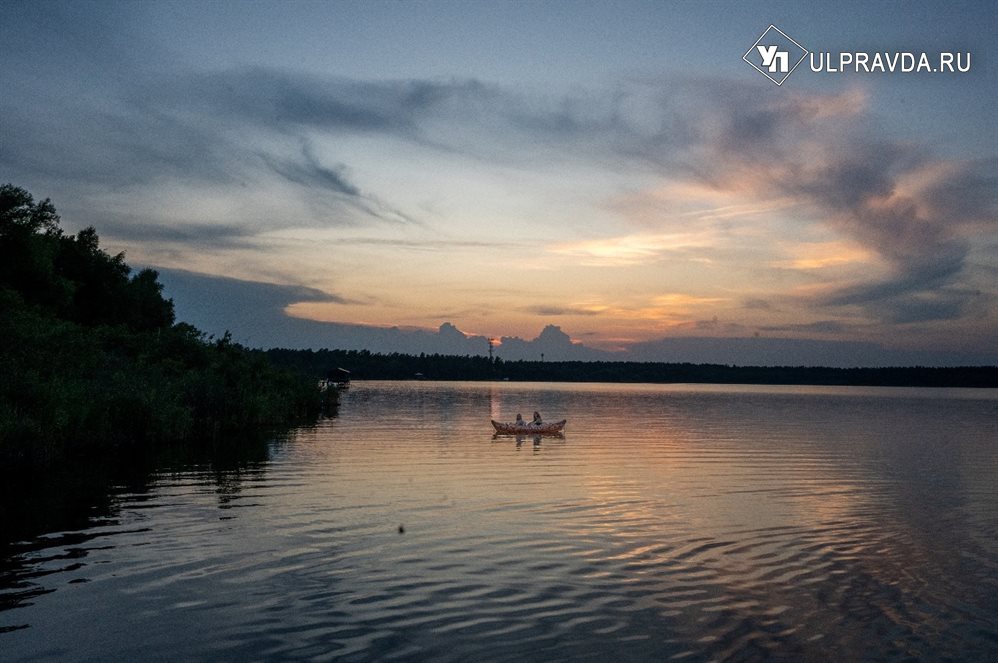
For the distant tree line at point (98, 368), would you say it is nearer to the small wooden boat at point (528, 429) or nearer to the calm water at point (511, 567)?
the calm water at point (511, 567)

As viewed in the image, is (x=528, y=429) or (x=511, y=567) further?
(x=528, y=429)

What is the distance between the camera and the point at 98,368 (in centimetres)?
5131

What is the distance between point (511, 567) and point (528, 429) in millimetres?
39947

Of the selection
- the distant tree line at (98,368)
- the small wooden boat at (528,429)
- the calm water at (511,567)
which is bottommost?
the calm water at (511,567)

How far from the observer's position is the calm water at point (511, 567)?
1413cm

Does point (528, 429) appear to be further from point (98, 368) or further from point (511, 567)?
point (511, 567)

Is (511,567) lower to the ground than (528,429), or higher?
lower

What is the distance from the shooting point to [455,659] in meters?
13.2

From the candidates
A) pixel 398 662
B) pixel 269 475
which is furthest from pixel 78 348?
pixel 398 662

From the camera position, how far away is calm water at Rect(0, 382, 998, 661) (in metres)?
14.1

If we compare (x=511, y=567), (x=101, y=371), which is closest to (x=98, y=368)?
(x=101, y=371)

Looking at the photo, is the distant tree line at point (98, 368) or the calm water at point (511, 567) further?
the distant tree line at point (98, 368)

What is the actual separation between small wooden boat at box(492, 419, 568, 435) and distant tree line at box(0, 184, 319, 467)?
1896 centimetres

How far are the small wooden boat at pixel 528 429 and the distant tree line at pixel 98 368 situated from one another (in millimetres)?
18956
